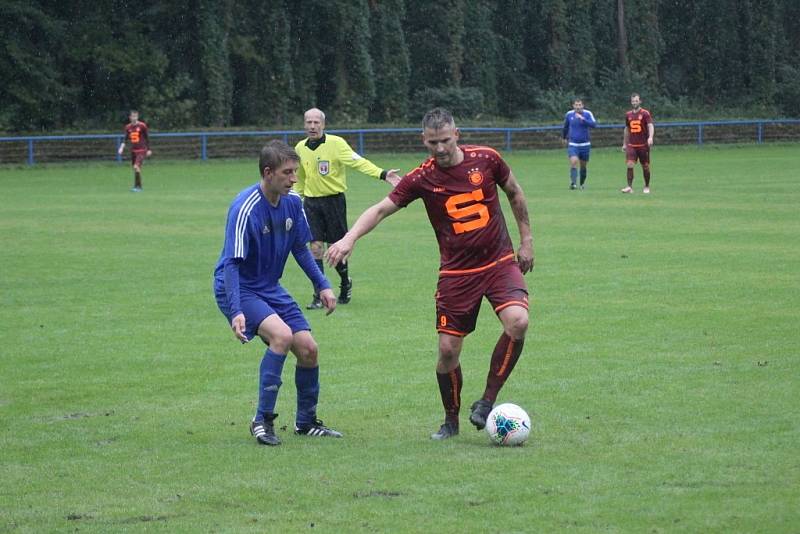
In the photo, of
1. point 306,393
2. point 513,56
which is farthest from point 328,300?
point 513,56

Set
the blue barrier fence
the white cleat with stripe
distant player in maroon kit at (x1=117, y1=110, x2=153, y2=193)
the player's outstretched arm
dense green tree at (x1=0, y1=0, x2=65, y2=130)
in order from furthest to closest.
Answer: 1. dense green tree at (x1=0, y1=0, x2=65, y2=130)
2. the blue barrier fence
3. distant player in maroon kit at (x1=117, y1=110, x2=153, y2=193)
4. the white cleat with stripe
5. the player's outstretched arm

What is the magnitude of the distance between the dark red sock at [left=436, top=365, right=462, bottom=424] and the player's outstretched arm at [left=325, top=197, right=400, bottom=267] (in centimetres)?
101

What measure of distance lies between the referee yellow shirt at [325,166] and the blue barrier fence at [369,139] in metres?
31.5

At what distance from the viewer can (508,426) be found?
777cm

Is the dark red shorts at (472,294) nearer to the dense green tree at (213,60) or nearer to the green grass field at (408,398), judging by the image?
the green grass field at (408,398)

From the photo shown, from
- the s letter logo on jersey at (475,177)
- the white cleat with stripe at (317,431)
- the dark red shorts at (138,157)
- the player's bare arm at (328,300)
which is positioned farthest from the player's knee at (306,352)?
the dark red shorts at (138,157)

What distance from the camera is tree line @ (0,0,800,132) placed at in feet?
→ 172

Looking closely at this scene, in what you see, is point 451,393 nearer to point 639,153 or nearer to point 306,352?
point 306,352

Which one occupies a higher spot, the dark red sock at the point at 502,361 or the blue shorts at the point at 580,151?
the blue shorts at the point at 580,151

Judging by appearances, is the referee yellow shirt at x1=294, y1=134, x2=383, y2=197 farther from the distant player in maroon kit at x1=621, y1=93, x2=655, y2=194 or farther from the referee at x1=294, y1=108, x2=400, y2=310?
the distant player in maroon kit at x1=621, y1=93, x2=655, y2=194

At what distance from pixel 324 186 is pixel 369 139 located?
34.7 metres

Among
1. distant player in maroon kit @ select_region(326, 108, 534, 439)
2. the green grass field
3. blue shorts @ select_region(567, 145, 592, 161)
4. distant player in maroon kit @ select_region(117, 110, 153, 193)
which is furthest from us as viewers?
distant player in maroon kit @ select_region(117, 110, 153, 193)

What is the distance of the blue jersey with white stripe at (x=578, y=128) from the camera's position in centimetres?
3086

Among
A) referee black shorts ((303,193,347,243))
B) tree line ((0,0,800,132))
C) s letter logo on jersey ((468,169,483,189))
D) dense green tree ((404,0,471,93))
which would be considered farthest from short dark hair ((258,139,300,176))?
dense green tree ((404,0,471,93))
